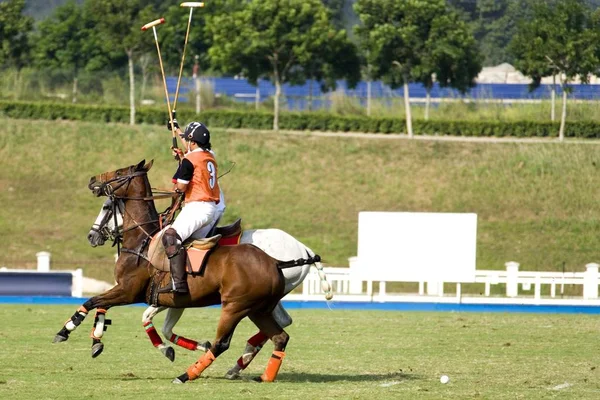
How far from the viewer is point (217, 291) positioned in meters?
10.7

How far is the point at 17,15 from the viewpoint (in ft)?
144

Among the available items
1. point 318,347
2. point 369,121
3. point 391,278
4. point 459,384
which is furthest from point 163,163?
point 459,384

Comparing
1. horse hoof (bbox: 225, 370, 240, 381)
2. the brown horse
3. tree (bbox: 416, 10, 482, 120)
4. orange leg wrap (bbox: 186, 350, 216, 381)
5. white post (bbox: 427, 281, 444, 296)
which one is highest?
tree (bbox: 416, 10, 482, 120)

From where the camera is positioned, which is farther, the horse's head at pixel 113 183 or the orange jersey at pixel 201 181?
the horse's head at pixel 113 183

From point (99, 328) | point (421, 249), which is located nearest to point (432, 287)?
point (421, 249)

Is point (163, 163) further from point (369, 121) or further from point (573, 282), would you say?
point (573, 282)

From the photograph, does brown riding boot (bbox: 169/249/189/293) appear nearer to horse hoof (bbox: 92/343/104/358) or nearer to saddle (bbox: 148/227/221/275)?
saddle (bbox: 148/227/221/275)

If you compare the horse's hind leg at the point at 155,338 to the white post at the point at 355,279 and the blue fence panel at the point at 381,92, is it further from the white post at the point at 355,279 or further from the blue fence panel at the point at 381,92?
the blue fence panel at the point at 381,92

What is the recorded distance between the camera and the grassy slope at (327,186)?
3139 centimetres

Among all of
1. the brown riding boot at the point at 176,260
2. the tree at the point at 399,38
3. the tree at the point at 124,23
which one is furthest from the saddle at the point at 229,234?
the tree at the point at 124,23

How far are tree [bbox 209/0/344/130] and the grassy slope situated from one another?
11.4ft

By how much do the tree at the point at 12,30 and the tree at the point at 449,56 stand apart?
1493cm

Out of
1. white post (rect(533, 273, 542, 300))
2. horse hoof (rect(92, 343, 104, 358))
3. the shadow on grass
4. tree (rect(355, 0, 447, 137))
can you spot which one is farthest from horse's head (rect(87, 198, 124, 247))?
tree (rect(355, 0, 447, 137))

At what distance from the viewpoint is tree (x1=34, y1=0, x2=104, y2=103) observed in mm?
51781
